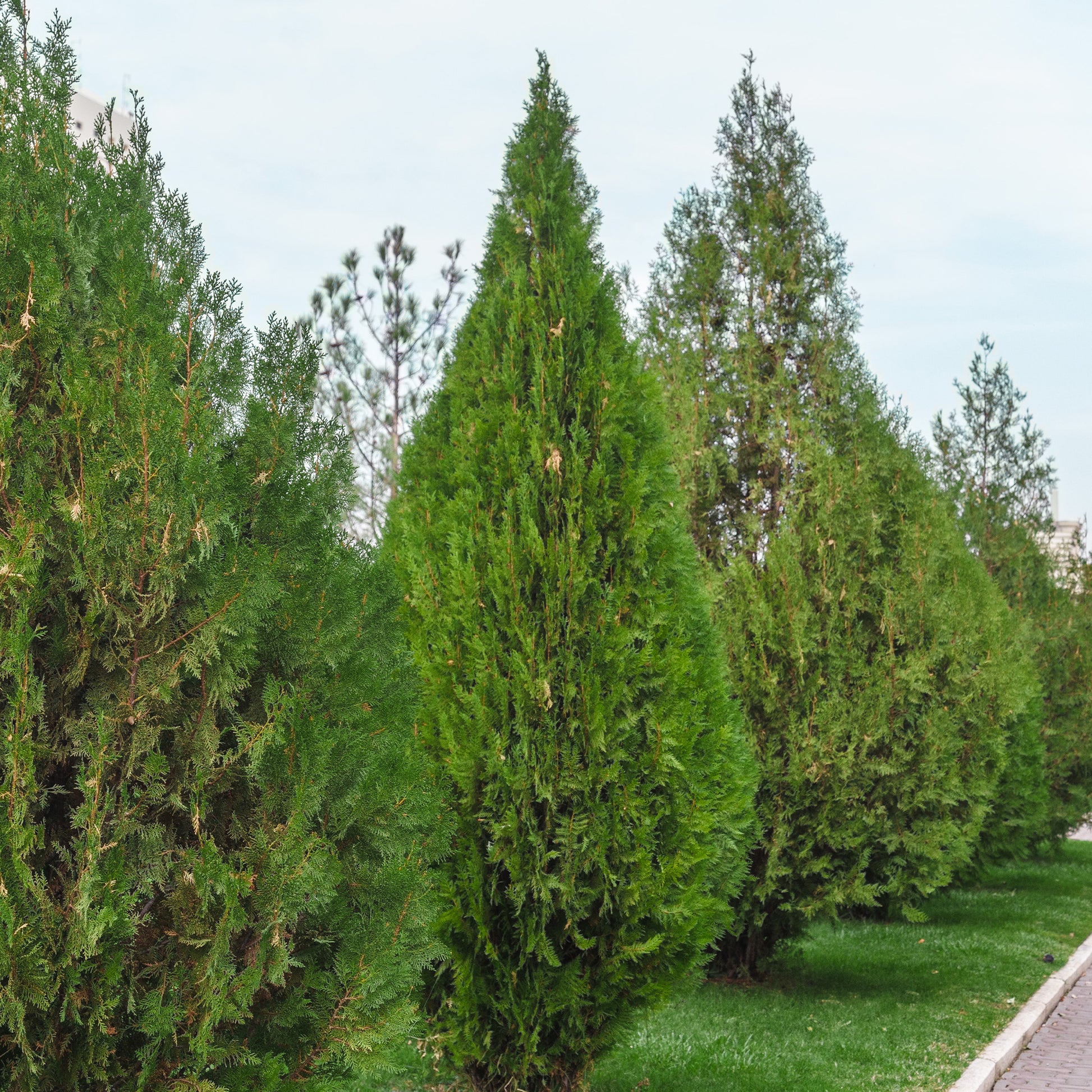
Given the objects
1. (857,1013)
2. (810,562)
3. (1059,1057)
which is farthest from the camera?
(810,562)

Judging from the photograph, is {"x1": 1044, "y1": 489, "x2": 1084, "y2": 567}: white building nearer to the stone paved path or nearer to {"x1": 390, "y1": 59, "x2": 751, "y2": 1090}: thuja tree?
the stone paved path

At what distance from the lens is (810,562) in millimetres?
9641

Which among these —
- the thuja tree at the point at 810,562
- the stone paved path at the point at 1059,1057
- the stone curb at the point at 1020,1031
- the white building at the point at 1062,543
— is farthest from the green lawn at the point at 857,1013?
the white building at the point at 1062,543

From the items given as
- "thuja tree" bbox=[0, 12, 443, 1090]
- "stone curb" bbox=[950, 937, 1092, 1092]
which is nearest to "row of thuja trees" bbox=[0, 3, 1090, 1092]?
"thuja tree" bbox=[0, 12, 443, 1090]

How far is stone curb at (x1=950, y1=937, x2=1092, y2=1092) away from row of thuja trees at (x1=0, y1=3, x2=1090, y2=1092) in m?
1.39

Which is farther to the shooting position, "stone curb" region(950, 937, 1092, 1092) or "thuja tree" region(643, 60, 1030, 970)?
"thuja tree" region(643, 60, 1030, 970)

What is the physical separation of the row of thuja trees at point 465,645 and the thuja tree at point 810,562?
4 centimetres

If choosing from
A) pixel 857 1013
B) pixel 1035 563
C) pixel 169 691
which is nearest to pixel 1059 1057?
pixel 857 1013

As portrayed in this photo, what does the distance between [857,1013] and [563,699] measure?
223 inches

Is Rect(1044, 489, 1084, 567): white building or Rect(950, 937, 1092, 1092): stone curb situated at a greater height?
Rect(1044, 489, 1084, 567): white building

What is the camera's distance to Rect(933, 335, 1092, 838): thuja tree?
66.5 ft

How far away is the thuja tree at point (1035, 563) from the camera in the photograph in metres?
20.3

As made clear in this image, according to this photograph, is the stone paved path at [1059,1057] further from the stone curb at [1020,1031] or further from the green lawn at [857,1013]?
the green lawn at [857,1013]

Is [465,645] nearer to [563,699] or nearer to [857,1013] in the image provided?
[563,699]
